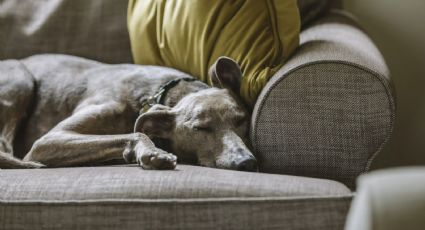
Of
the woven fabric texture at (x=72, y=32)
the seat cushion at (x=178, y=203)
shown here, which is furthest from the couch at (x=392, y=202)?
the woven fabric texture at (x=72, y=32)

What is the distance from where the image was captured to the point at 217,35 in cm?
227

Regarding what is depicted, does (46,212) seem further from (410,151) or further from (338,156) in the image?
(410,151)

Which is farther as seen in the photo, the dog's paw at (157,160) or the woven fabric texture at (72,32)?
the woven fabric texture at (72,32)

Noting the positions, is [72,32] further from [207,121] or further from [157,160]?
[157,160]

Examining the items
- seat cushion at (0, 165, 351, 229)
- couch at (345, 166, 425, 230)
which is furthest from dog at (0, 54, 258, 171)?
couch at (345, 166, 425, 230)

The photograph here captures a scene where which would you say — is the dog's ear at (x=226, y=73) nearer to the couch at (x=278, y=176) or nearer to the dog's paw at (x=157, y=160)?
the couch at (x=278, y=176)

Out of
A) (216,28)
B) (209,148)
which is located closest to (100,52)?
(216,28)

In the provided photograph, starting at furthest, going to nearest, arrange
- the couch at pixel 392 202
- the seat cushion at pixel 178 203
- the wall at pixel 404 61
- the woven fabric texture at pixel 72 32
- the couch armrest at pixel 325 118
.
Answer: the wall at pixel 404 61 < the woven fabric texture at pixel 72 32 < the couch armrest at pixel 325 118 < the seat cushion at pixel 178 203 < the couch at pixel 392 202

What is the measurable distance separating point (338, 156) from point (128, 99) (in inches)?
32.0

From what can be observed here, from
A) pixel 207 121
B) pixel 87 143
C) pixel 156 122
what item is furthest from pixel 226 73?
pixel 87 143

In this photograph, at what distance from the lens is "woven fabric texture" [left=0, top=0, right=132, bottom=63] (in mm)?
2639

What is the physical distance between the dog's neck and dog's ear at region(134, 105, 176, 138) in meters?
0.06

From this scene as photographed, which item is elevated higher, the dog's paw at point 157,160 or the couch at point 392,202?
the couch at point 392,202

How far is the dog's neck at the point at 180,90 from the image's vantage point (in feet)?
7.43
